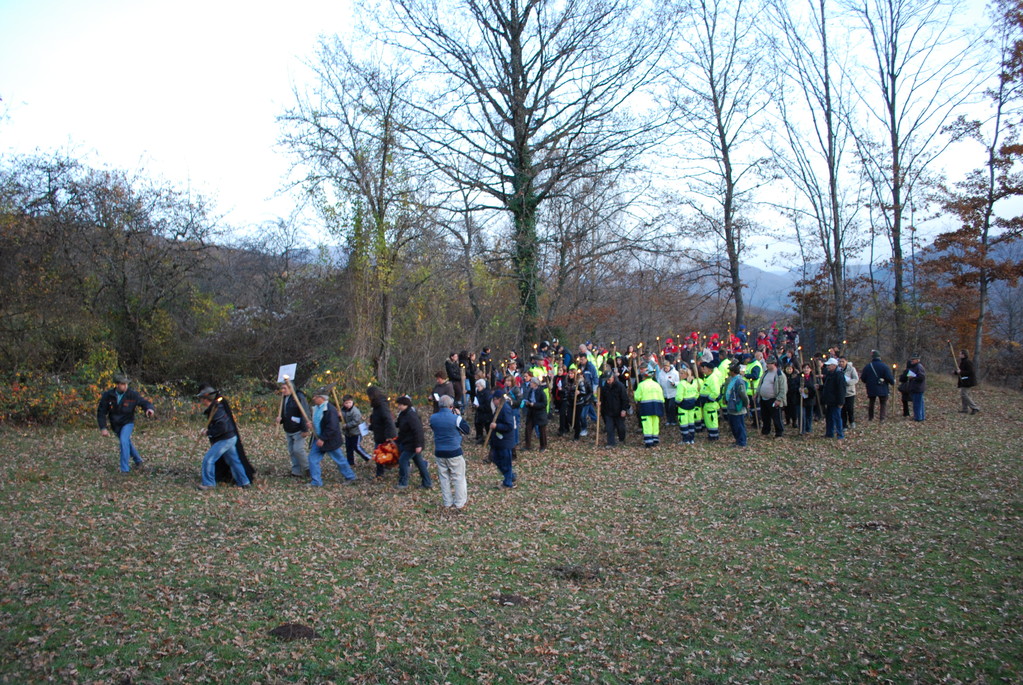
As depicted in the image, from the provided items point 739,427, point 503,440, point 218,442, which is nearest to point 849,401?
point 739,427

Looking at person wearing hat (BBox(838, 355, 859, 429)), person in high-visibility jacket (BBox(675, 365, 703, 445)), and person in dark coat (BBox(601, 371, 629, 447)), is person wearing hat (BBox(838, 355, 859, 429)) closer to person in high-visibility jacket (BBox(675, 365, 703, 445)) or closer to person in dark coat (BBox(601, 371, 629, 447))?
person in high-visibility jacket (BBox(675, 365, 703, 445))

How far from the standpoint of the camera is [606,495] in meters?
13.1

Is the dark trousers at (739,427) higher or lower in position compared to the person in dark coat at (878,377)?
lower

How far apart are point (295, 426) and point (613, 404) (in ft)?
25.0

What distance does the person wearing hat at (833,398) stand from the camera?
16.9 meters

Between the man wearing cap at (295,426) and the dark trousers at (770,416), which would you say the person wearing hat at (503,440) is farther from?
the dark trousers at (770,416)

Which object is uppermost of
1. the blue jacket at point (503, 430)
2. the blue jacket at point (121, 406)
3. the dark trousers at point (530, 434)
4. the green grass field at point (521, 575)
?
the blue jacket at point (121, 406)

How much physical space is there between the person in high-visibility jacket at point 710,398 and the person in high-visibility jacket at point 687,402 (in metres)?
0.24

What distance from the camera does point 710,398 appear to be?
17859 millimetres

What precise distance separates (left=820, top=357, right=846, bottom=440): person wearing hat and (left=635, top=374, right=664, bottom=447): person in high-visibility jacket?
3.69 metres

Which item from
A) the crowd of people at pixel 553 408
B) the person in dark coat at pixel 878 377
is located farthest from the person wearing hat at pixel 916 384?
Result: the person in dark coat at pixel 878 377

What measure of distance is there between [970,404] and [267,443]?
19523 millimetres

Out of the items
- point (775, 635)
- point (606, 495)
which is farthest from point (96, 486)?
point (775, 635)

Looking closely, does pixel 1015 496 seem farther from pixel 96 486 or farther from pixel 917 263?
pixel 917 263
